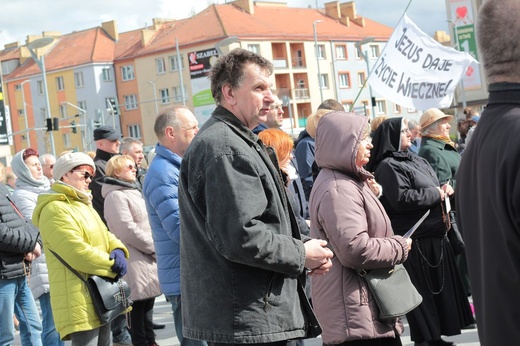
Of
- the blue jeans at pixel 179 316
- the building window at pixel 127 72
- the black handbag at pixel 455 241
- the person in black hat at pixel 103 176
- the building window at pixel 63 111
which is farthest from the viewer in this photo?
the building window at pixel 63 111

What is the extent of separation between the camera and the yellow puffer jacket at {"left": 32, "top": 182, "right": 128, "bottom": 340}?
5969mm

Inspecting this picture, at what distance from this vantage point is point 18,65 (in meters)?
96.1

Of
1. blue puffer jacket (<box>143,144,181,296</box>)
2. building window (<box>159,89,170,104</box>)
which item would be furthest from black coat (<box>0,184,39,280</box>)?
building window (<box>159,89,170,104</box>)

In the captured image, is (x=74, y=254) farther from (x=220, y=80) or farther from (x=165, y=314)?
(x=165, y=314)

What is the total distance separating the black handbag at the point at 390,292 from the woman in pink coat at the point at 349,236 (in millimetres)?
52

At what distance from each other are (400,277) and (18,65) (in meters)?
95.8

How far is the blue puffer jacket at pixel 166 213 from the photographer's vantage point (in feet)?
19.4

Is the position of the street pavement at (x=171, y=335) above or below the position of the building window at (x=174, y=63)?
below

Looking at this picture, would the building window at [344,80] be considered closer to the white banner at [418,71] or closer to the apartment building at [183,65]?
the apartment building at [183,65]

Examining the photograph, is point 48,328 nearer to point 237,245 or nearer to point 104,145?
point 104,145

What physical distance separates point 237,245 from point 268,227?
22cm

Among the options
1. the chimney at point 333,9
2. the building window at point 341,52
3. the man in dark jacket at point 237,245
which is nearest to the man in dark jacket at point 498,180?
the man in dark jacket at point 237,245

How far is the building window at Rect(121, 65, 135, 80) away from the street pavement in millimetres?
75656

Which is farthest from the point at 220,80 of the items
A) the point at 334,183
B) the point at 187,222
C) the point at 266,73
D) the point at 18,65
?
the point at 18,65
